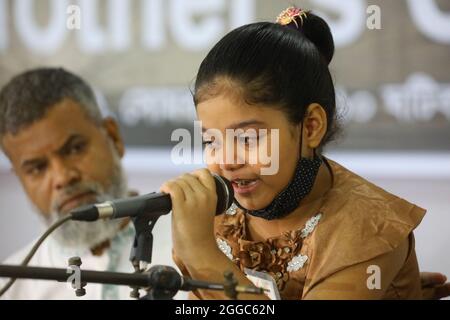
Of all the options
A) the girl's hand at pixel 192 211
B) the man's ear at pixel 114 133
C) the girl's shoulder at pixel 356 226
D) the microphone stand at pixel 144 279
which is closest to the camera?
the microphone stand at pixel 144 279

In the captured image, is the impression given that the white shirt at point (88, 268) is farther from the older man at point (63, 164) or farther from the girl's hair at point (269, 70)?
the girl's hair at point (269, 70)

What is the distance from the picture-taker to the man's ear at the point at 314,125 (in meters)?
1.82

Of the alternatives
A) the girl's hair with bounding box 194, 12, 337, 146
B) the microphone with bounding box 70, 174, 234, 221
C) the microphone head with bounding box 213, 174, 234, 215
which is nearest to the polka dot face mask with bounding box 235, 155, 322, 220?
the girl's hair with bounding box 194, 12, 337, 146

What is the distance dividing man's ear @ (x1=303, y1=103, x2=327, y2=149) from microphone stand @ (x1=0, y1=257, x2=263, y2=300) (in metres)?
0.56

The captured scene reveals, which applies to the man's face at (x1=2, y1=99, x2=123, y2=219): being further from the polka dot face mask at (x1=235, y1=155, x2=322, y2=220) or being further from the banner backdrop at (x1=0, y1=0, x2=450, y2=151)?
the polka dot face mask at (x1=235, y1=155, x2=322, y2=220)

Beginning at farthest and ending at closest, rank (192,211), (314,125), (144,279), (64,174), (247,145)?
(64,174), (314,125), (247,145), (192,211), (144,279)

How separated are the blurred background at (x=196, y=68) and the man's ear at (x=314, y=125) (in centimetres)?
56

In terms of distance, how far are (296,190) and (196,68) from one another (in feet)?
3.92

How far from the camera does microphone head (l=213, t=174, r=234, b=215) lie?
62.2 inches

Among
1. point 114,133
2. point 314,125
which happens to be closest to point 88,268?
point 114,133

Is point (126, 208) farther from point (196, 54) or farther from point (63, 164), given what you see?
point (196, 54)

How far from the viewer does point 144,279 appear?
1.38 m

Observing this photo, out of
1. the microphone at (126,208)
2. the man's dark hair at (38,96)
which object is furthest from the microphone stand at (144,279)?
the man's dark hair at (38,96)
